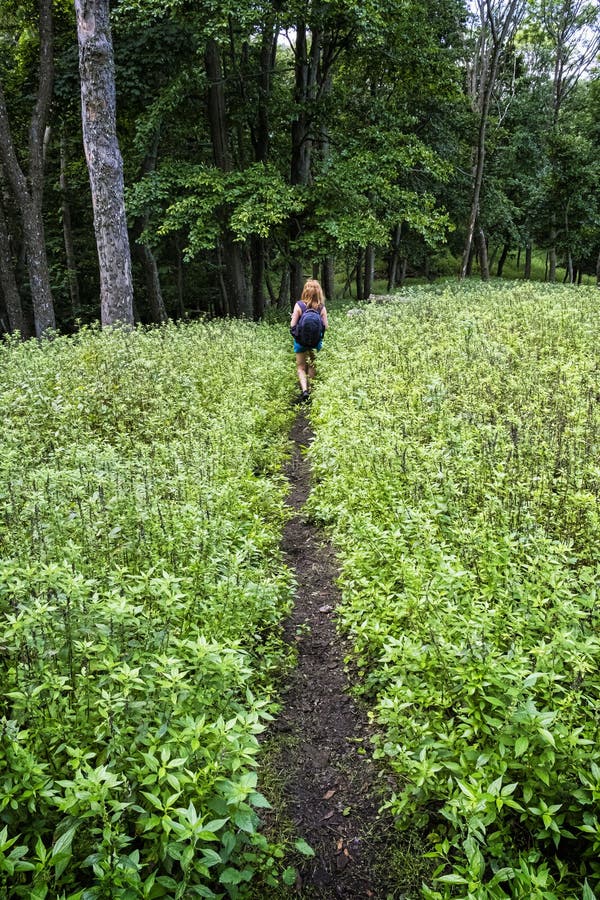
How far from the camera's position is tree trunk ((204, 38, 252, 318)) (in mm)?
17109

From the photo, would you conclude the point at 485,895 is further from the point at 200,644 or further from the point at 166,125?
the point at 166,125

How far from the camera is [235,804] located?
2.46m

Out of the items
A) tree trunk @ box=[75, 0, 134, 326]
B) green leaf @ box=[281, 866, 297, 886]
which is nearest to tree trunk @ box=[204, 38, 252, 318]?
tree trunk @ box=[75, 0, 134, 326]

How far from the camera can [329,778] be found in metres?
3.47

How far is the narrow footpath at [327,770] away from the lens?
9.57 ft

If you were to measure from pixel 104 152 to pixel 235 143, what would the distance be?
50.2ft

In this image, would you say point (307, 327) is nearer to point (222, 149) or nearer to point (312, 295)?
point (312, 295)

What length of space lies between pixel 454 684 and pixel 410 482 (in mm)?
2503

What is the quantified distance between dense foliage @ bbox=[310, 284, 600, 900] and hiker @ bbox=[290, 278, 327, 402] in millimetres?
2571

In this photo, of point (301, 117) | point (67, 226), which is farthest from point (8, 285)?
point (301, 117)

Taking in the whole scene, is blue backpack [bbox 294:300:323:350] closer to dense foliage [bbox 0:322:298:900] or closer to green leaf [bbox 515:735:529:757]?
dense foliage [bbox 0:322:298:900]

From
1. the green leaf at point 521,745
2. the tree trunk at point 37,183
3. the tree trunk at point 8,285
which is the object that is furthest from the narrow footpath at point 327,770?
the tree trunk at point 8,285

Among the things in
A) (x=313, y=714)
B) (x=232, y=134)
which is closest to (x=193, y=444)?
(x=313, y=714)

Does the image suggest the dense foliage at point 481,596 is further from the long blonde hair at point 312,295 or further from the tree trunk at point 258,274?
the tree trunk at point 258,274
